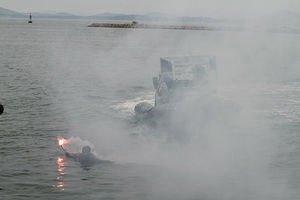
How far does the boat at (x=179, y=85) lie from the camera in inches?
920

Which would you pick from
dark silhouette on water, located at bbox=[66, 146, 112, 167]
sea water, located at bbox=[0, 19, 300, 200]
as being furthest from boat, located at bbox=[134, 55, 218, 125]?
dark silhouette on water, located at bbox=[66, 146, 112, 167]

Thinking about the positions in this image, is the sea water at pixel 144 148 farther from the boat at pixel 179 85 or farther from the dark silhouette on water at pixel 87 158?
the boat at pixel 179 85

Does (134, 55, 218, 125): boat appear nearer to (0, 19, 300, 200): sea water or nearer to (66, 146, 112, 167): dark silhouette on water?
(0, 19, 300, 200): sea water

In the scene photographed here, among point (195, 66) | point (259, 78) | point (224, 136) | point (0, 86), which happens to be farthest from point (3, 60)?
point (224, 136)

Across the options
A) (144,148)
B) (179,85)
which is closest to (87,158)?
(144,148)

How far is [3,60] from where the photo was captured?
217 ft

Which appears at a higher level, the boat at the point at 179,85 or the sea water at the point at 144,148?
the boat at the point at 179,85

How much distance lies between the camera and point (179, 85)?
25500mm

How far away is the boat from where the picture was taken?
23.4 metres

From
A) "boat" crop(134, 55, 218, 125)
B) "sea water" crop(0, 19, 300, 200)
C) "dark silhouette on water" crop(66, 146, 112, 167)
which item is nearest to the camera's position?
"sea water" crop(0, 19, 300, 200)

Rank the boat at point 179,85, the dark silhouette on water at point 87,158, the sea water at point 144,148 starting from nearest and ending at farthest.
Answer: the sea water at point 144,148, the dark silhouette on water at point 87,158, the boat at point 179,85

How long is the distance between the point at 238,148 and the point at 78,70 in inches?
1535

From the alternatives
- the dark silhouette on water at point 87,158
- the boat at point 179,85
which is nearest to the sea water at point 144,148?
the dark silhouette on water at point 87,158

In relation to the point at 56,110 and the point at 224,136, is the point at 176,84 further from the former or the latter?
the point at 56,110
